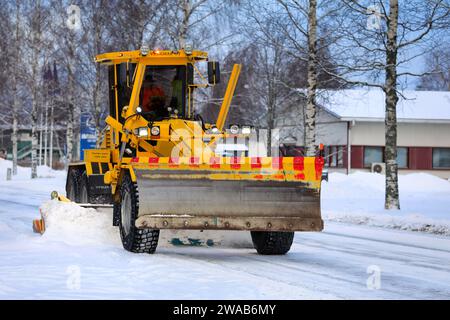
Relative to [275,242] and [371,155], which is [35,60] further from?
[275,242]

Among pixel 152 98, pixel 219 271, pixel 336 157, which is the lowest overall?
pixel 219 271

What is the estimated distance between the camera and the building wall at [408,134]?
46.4 m

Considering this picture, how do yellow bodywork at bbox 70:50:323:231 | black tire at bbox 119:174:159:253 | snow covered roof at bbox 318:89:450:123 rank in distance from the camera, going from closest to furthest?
yellow bodywork at bbox 70:50:323:231 < black tire at bbox 119:174:159:253 < snow covered roof at bbox 318:89:450:123

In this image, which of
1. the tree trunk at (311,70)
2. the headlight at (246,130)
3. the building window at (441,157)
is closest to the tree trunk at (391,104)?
the tree trunk at (311,70)

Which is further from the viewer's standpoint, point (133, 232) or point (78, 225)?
point (78, 225)

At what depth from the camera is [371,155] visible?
46.8 metres

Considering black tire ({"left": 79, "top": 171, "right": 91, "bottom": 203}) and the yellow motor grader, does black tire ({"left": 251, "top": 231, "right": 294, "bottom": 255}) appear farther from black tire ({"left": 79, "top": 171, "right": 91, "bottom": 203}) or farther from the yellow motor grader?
black tire ({"left": 79, "top": 171, "right": 91, "bottom": 203})

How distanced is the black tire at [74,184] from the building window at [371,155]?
31.4 metres

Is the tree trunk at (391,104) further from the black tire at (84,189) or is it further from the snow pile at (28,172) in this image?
the snow pile at (28,172)

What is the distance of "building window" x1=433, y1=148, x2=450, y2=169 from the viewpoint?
47.7 meters

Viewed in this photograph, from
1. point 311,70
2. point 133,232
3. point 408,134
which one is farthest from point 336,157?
point 133,232

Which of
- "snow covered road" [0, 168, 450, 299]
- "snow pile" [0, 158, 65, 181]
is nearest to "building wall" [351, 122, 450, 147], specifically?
"snow pile" [0, 158, 65, 181]

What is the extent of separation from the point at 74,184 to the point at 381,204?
10.1m

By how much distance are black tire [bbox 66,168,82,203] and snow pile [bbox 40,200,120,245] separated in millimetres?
3003
